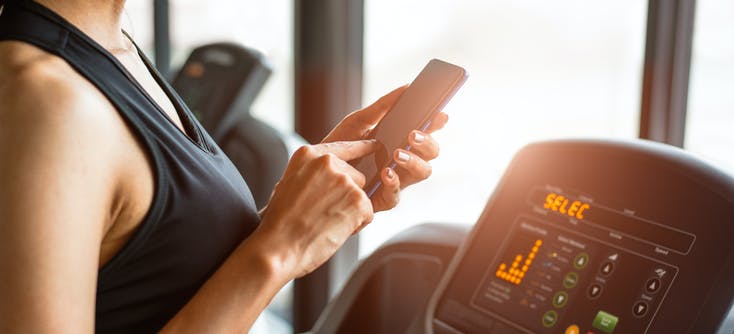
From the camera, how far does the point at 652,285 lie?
0.93 meters

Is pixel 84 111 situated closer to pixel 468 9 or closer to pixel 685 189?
pixel 685 189

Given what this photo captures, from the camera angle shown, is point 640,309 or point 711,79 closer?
point 640,309

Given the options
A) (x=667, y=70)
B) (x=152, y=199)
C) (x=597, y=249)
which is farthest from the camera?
(x=667, y=70)

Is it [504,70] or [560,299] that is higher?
[504,70]

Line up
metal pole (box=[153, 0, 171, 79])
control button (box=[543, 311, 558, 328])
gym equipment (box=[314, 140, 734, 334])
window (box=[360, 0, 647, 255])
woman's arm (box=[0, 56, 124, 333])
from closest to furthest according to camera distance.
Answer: woman's arm (box=[0, 56, 124, 333]), gym equipment (box=[314, 140, 734, 334]), control button (box=[543, 311, 558, 328]), window (box=[360, 0, 647, 255]), metal pole (box=[153, 0, 171, 79])

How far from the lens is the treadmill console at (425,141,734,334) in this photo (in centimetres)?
91

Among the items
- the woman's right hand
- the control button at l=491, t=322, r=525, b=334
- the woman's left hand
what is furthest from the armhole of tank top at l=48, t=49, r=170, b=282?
the control button at l=491, t=322, r=525, b=334

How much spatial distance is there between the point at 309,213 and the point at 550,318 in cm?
38

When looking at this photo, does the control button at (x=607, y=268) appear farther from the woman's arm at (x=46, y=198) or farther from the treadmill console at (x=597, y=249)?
the woman's arm at (x=46, y=198)

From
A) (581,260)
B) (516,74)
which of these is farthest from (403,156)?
(516,74)

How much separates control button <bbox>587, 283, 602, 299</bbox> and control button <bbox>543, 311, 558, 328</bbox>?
51 mm

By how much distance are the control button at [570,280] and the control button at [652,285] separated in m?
0.10

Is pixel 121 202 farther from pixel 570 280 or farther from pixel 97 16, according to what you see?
pixel 570 280

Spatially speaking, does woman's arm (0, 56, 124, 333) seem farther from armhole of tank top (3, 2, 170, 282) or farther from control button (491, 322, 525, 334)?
control button (491, 322, 525, 334)
